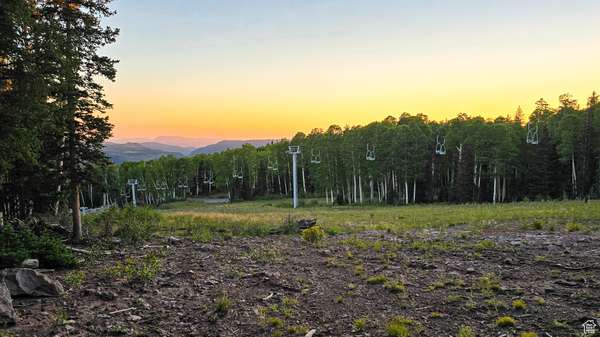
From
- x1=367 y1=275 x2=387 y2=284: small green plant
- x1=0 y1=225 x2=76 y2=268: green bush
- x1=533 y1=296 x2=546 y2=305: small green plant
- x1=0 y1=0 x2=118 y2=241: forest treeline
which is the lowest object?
x1=367 y1=275 x2=387 y2=284: small green plant

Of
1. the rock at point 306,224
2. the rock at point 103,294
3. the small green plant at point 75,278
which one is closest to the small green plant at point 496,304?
the rock at point 103,294

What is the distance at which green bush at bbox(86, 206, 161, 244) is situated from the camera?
1724 centimetres

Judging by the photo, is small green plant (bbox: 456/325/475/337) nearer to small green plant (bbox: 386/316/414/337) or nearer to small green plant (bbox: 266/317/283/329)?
small green plant (bbox: 386/316/414/337)

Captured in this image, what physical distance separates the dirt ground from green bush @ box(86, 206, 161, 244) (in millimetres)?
2621

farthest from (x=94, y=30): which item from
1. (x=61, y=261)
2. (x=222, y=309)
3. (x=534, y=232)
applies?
(x=534, y=232)

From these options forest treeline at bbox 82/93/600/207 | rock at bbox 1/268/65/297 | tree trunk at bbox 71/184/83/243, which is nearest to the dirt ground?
rock at bbox 1/268/65/297

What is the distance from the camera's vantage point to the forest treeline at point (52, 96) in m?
11.7

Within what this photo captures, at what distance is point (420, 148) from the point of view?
56.4 m

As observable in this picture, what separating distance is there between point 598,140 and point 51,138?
53.9 m

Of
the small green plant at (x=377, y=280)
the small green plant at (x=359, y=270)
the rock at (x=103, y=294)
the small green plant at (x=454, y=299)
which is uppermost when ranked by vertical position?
the rock at (x=103, y=294)

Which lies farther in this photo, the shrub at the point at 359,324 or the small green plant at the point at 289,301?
the small green plant at the point at 289,301

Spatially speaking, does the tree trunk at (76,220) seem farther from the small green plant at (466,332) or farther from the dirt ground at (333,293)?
the small green plant at (466,332)

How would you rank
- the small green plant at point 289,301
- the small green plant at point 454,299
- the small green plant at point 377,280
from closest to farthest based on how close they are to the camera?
the small green plant at point 454,299 → the small green plant at point 289,301 → the small green plant at point 377,280

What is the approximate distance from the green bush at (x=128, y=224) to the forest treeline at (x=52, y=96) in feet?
7.13
